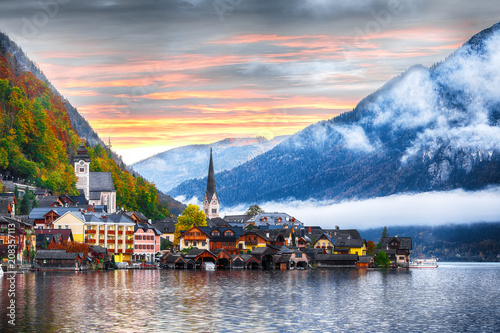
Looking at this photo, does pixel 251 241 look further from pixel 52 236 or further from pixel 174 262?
pixel 52 236

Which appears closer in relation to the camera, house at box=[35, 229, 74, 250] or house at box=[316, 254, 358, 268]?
house at box=[35, 229, 74, 250]

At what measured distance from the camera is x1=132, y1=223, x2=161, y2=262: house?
587 ft

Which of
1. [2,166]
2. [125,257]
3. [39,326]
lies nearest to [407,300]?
[39,326]

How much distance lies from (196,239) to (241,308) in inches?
4562

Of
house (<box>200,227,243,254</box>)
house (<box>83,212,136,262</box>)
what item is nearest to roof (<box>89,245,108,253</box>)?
house (<box>83,212,136,262</box>)

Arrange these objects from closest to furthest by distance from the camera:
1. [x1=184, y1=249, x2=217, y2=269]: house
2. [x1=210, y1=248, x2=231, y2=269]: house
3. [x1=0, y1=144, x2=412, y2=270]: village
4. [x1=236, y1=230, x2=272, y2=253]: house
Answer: [x1=0, y1=144, x2=412, y2=270]: village < [x1=184, y1=249, x2=217, y2=269]: house < [x1=210, y1=248, x2=231, y2=269]: house < [x1=236, y1=230, x2=272, y2=253]: house

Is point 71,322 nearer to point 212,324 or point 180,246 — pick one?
point 212,324

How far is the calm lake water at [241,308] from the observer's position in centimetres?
6006

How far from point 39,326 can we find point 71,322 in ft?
10.3

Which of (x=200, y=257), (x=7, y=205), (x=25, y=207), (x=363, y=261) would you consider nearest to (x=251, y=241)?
(x=200, y=257)

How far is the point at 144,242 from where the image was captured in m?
180

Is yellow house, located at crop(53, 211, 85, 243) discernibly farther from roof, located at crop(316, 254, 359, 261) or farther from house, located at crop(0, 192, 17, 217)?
roof, located at crop(316, 254, 359, 261)

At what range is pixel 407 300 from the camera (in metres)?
86.0

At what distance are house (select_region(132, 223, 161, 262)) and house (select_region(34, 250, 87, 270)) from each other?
119 ft
